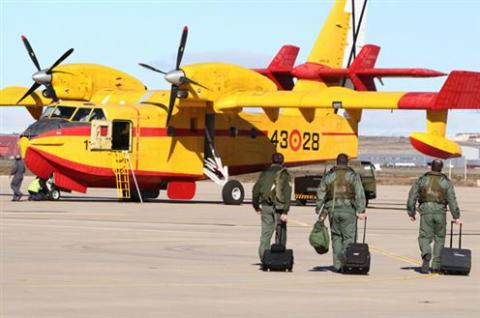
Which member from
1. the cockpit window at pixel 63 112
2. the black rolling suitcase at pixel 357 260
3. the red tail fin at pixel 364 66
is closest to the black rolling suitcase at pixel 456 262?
the black rolling suitcase at pixel 357 260

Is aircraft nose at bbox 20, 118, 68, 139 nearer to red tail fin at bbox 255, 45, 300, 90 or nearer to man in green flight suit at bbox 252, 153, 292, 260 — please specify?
red tail fin at bbox 255, 45, 300, 90

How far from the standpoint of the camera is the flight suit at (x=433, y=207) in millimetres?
17312

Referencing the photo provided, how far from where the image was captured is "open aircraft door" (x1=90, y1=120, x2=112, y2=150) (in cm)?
3631

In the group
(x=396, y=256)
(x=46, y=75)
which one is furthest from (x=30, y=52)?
(x=396, y=256)

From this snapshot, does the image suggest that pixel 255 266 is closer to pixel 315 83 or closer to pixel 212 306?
pixel 212 306

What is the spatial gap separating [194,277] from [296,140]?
26512 mm

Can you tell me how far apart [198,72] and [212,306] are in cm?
2537

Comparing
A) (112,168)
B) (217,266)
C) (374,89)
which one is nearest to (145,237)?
(217,266)

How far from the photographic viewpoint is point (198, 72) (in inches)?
1474

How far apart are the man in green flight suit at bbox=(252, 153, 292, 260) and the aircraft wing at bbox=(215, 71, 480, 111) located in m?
15.6

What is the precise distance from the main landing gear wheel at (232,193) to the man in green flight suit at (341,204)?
21.8m

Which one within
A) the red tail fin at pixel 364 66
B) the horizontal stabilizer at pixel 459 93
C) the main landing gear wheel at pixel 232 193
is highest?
the red tail fin at pixel 364 66

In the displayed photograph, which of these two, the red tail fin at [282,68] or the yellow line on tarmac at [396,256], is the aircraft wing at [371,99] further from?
the yellow line on tarmac at [396,256]

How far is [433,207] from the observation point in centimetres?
1736
